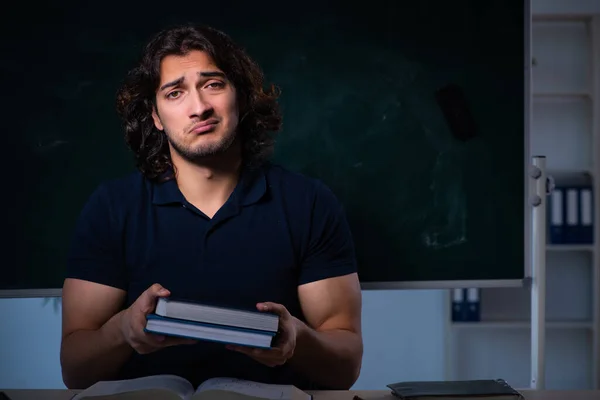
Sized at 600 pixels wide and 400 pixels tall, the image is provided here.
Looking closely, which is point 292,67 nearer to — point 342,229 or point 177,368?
point 342,229

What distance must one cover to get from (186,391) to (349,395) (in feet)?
1.01

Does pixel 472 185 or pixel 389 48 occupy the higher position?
pixel 389 48

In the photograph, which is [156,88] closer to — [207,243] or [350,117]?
[207,243]

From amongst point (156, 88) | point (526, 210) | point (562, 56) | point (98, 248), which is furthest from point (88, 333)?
point (562, 56)

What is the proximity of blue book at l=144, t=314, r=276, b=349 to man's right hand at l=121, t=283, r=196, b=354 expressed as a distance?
39mm

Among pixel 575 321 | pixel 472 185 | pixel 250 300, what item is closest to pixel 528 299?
pixel 575 321

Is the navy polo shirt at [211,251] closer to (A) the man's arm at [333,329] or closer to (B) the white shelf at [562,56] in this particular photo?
(A) the man's arm at [333,329]

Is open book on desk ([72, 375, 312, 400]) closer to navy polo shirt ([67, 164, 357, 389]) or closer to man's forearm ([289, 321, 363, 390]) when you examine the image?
man's forearm ([289, 321, 363, 390])

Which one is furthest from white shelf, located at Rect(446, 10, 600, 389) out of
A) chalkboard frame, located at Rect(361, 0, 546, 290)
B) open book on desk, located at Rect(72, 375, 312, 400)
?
open book on desk, located at Rect(72, 375, 312, 400)

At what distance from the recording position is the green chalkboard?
2.27 m

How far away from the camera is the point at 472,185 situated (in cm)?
237

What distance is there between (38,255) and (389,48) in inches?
48.3

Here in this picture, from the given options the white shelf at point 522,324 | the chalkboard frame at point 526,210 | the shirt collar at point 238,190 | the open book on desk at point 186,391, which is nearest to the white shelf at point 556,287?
the white shelf at point 522,324

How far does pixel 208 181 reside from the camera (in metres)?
2.02
